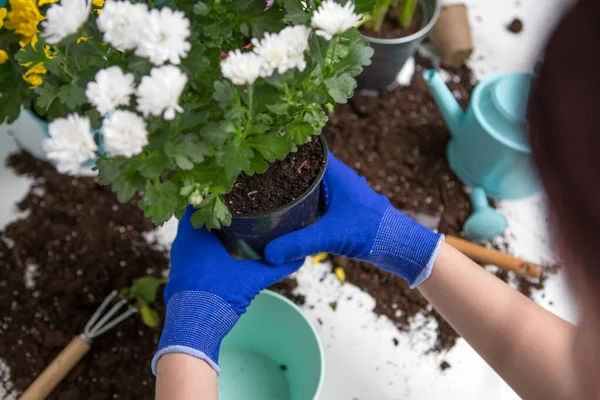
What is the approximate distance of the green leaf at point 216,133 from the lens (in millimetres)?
404

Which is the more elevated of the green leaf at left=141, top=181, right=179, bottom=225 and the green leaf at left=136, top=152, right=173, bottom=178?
the green leaf at left=136, top=152, right=173, bottom=178

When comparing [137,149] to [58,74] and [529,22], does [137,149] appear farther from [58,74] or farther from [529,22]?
[529,22]

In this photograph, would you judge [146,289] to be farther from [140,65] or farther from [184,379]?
[140,65]

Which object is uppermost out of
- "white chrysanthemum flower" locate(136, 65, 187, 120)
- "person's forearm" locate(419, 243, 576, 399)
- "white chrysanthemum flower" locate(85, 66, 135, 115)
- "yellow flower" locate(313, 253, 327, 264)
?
"white chrysanthemum flower" locate(136, 65, 187, 120)

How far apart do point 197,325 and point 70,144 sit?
29 cm

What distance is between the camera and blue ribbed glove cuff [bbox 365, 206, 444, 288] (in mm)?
623

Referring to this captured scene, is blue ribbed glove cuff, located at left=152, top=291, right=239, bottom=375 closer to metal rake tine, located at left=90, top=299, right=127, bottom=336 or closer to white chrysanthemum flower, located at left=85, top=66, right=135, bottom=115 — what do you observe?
metal rake tine, located at left=90, top=299, right=127, bottom=336

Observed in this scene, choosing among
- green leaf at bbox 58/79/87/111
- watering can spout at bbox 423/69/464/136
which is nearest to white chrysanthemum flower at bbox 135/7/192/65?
green leaf at bbox 58/79/87/111

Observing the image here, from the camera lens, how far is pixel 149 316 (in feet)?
2.43

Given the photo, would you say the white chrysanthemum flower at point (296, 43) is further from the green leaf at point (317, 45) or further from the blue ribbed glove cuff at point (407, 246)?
the blue ribbed glove cuff at point (407, 246)

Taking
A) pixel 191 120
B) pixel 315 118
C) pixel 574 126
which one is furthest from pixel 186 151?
pixel 574 126

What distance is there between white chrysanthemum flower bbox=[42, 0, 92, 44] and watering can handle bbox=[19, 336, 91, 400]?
48cm

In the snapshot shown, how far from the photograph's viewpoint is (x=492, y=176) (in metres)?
0.86

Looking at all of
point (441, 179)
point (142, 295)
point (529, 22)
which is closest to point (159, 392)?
point (142, 295)
